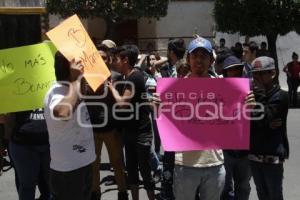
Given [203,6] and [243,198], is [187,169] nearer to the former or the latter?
[243,198]

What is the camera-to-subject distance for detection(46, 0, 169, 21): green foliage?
2114cm

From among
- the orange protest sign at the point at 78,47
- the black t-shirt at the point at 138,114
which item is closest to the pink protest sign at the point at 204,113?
the orange protest sign at the point at 78,47

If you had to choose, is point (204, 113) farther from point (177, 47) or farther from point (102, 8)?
point (102, 8)

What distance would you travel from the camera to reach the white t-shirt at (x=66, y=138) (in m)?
3.82

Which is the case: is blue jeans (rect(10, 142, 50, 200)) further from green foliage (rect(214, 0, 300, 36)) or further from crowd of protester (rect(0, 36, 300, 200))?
green foliage (rect(214, 0, 300, 36))

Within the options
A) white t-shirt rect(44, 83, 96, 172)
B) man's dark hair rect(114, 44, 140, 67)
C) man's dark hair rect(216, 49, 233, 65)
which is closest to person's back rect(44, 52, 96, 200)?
white t-shirt rect(44, 83, 96, 172)

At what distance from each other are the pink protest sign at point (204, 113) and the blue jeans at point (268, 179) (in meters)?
0.59

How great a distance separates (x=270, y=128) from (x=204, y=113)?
650mm

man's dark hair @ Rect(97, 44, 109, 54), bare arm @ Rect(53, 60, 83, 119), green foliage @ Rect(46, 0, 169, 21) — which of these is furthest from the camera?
green foliage @ Rect(46, 0, 169, 21)

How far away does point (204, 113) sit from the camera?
4.01 metres

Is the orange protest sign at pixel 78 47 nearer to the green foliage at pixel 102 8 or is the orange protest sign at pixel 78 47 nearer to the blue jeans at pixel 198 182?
the blue jeans at pixel 198 182

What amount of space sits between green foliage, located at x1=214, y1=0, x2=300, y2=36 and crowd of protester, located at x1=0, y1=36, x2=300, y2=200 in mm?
9865

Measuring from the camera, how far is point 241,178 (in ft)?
16.6


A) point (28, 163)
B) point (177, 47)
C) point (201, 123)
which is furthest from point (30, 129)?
point (177, 47)
